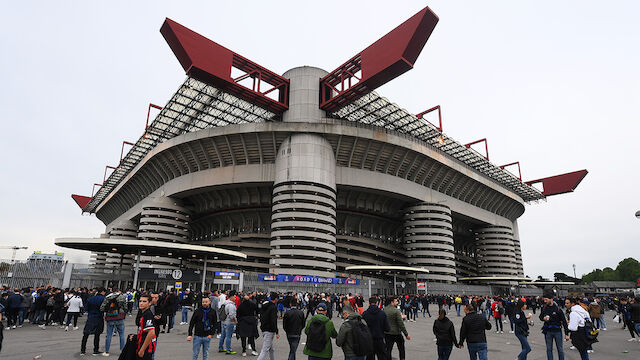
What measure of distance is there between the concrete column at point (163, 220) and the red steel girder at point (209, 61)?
74.5 ft

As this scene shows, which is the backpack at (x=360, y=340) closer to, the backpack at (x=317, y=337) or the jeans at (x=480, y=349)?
the backpack at (x=317, y=337)

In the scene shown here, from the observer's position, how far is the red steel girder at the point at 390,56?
34469 mm

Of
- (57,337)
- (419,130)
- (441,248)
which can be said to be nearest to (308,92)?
(419,130)

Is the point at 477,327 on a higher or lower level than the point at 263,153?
lower

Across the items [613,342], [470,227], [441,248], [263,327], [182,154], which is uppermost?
[182,154]

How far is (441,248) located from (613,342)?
43450 millimetres

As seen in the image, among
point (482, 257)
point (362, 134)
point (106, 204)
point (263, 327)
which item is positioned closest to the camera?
point (263, 327)

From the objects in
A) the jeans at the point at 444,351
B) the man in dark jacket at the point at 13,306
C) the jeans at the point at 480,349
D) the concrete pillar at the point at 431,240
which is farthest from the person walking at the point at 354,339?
the concrete pillar at the point at 431,240

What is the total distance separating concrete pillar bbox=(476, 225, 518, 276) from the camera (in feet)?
244

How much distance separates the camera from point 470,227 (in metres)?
79.0

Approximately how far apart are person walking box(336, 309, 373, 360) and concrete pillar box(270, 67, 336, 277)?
126 feet

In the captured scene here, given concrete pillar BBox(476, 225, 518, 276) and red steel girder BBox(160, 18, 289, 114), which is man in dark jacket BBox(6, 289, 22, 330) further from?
concrete pillar BBox(476, 225, 518, 276)

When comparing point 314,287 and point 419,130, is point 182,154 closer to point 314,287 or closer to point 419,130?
point 314,287

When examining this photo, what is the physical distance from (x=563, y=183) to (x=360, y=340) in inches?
3472
